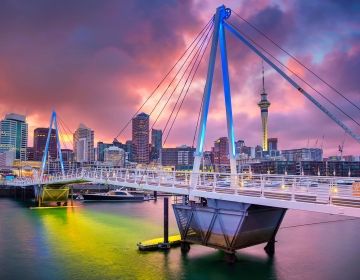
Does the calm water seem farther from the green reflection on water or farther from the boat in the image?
the boat

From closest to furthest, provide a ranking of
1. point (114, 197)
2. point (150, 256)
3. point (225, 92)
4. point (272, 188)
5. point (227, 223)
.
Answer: point (272, 188) → point (227, 223) → point (150, 256) → point (225, 92) → point (114, 197)

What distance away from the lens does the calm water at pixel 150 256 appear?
29656 millimetres

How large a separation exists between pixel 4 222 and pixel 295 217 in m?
44.2

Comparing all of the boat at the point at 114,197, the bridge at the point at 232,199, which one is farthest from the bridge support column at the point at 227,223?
the boat at the point at 114,197

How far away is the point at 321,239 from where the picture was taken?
145ft

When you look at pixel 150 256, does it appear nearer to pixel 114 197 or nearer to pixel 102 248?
pixel 102 248

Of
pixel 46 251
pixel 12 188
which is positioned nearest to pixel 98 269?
pixel 46 251

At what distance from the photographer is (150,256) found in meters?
33.8

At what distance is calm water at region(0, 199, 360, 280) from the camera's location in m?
29.7

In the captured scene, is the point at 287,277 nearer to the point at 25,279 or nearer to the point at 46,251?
the point at 25,279

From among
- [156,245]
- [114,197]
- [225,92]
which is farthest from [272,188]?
[114,197]


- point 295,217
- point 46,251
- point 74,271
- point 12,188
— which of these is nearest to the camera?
point 74,271

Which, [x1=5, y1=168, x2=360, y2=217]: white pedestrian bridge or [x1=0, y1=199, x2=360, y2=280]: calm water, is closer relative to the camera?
[x1=5, y1=168, x2=360, y2=217]: white pedestrian bridge

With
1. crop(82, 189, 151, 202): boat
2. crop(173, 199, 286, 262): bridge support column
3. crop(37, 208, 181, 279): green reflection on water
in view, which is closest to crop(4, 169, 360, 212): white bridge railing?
crop(173, 199, 286, 262): bridge support column
